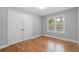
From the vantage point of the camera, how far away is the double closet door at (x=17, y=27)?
9.88ft

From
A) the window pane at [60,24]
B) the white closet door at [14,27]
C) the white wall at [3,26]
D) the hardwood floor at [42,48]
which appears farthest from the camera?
the window pane at [60,24]

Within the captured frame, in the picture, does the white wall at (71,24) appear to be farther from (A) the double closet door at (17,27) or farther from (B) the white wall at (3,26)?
(B) the white wall at (3,26)

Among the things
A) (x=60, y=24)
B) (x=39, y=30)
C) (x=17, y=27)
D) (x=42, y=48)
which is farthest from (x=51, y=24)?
(x=42, y=48)

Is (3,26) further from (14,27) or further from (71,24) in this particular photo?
(71,24)

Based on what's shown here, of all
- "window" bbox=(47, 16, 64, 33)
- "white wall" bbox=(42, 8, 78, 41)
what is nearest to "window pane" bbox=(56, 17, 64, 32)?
"window" bbox=(47, 16, 64, 33)

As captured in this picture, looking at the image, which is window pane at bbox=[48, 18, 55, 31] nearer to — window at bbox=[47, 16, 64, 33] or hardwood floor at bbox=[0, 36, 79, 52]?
window at bbox=[47, 16, 64, 33]

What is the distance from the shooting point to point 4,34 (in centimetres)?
264

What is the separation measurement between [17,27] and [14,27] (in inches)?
9.2

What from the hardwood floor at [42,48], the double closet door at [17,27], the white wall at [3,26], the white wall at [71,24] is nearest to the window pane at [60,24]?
the white wall at [71,24]

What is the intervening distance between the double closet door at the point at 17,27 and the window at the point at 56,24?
6.73 ft
